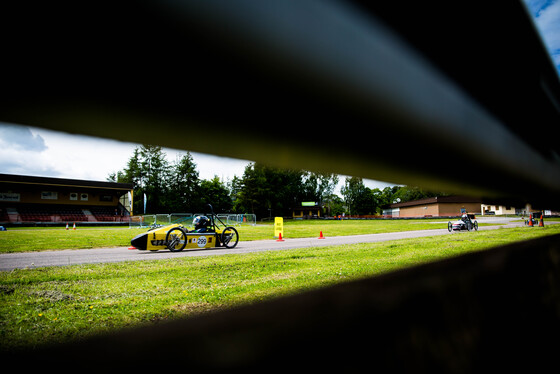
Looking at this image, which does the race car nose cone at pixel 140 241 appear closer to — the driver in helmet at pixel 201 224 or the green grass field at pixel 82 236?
the driver in helmet at pixel 201 224

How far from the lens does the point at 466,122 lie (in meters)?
1.03

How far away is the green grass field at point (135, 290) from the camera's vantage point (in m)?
3.23

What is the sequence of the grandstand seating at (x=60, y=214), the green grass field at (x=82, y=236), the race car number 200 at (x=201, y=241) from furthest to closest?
the grandstand seating at (x=60, y=214), the green grass field at (x=82, y=236), the race car number 200 at (x=201, y=241)

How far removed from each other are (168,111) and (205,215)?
1084 cm

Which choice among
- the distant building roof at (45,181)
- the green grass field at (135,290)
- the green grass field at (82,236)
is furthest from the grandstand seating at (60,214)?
the green grass field at (135,290)

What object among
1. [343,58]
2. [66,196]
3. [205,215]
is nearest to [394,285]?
[343,58]

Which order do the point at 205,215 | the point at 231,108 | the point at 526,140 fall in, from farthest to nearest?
the point at 205,215 < the point at 526,140 < the point at 231,108

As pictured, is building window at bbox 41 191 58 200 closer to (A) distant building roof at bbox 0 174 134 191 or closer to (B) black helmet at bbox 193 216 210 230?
(A) distant building roof at bbox 0 174 134 191

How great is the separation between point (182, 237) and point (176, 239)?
20 centimetres

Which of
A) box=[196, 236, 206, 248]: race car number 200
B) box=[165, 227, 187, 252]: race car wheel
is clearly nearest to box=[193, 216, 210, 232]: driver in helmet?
box=[196, 236, 206, 248]: race car number 200

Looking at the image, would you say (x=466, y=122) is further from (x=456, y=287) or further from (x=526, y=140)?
(x=526, y=140)

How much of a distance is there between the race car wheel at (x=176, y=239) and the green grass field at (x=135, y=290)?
2403 mm

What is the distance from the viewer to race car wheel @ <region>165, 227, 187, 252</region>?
960 cm

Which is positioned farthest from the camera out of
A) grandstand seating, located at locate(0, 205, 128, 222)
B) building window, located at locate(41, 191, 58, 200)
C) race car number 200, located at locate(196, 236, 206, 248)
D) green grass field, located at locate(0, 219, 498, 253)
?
building window, located at locate(41, 191, 58, 200)
